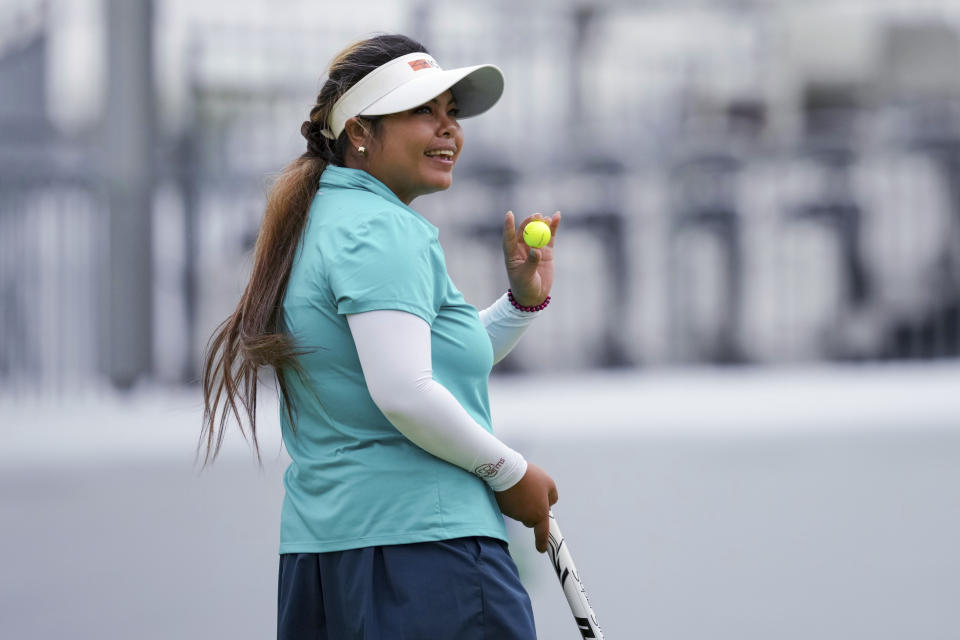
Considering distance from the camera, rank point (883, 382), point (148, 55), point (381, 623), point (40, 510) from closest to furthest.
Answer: point (381, 623), point (40, 510), point (148, 55), point (883, 382)

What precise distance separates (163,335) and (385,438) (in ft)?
8.53

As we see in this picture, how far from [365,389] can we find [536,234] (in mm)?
469

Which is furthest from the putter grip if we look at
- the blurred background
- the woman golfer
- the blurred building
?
the blurred building

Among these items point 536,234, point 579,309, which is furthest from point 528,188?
point 536,234

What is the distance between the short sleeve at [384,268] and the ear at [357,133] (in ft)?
0.61

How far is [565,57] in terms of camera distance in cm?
462

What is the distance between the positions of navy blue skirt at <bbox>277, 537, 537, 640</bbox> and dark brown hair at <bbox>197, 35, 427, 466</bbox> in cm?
27

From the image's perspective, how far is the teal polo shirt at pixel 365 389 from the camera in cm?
183

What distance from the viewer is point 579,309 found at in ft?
14.9

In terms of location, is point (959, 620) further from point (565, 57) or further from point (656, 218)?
point (565, 57)

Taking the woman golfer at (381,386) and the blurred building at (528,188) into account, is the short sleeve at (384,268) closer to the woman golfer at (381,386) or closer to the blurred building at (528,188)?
the woman golfer at (381,386)

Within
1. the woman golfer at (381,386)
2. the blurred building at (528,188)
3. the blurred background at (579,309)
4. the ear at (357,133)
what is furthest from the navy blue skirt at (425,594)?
the blurred building at (528,188)

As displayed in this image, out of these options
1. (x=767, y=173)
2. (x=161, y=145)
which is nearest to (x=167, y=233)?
(x=161, y=145)

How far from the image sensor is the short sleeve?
1.78 meters
